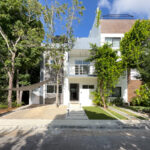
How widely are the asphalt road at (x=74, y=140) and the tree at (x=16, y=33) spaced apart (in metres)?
6.97

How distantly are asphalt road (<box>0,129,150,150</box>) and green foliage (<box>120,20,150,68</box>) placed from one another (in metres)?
6.47

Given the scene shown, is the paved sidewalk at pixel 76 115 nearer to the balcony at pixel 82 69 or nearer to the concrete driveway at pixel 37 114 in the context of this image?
the concrete driveway at pixel 37 114

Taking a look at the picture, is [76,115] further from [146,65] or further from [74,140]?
[146,65]

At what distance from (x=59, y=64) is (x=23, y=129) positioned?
255 inches

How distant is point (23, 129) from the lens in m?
4.79

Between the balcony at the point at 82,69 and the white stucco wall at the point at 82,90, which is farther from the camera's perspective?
the balcony at the point at 82,69

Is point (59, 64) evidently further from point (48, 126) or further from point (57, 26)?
point (48, 126)

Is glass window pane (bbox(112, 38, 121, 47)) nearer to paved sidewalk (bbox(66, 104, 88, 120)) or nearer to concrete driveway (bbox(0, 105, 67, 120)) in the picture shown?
paved sidewalk (bbox(66, 104, 88, 120))

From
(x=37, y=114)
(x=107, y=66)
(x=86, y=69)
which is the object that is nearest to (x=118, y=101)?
(x=107, y=66)

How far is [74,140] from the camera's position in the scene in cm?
380

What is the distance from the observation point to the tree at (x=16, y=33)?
9750 mm

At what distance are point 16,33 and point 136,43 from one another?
12.5 m

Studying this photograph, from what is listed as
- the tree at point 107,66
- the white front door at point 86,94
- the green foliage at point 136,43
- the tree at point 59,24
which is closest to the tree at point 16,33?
the tree at point 59,24

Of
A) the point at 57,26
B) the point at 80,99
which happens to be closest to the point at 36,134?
the point at 80,99
